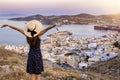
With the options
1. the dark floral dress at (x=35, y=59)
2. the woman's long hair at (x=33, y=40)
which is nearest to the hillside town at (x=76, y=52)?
the dark floral dress at (x=35, y=59)

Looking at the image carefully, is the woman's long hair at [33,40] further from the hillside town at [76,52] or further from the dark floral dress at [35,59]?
the hillside town at [76,52]

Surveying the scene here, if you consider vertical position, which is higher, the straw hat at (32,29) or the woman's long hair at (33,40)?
the straw hat at (32,29)

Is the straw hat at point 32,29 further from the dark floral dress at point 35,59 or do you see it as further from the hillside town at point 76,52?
the hillside town at point 76,52

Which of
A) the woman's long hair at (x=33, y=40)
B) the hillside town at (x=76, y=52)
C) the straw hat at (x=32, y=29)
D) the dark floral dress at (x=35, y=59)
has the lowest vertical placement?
the hillside town at (x=76, y=52)

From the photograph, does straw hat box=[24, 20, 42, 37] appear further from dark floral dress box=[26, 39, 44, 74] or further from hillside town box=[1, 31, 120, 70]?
hillside town box=[1, 31, 120, 70]

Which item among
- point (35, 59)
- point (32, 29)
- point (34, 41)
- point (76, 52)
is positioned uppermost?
point (32, 29)

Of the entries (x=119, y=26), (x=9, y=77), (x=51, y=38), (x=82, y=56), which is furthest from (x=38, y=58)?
(x=119, y=26)

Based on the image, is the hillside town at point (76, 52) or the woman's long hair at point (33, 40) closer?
the woman's long hair at point (33, 40)

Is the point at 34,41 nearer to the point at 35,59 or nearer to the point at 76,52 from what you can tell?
the point at 35,59

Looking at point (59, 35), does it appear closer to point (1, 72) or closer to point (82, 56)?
point (82, 56)

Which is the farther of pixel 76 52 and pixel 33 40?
Answer: pixel 76 52

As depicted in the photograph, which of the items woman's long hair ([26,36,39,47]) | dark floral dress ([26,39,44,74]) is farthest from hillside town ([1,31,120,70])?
woman's long hair ([26,36,39,47])

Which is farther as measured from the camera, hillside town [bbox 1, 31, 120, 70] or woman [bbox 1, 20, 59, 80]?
hillside town [bbox 1, 31, 120, 70]

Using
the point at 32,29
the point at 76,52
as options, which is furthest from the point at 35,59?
the point at 76,52
